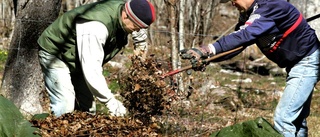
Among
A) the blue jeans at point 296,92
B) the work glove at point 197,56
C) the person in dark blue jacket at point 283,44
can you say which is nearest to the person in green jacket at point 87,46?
the work glove at point 197,56

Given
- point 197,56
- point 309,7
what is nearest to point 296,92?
point 197,56

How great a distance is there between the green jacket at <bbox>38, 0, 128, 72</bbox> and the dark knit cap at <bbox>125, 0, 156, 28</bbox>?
19 centimetres

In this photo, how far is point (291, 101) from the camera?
5.21 meters

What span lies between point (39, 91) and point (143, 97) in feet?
7.60

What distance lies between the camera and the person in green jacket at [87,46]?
4477 millimetres

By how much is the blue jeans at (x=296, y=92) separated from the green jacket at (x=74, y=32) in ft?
4.69

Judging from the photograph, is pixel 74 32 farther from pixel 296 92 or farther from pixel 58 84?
pixel 296 92

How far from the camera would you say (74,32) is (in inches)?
193

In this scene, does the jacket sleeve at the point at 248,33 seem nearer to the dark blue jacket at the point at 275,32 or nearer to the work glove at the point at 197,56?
the dark blue jacket at the point at 275,32

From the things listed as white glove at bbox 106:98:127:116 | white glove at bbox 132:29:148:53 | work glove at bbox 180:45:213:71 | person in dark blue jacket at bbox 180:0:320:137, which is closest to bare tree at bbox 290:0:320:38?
person in dark blue jacket at bbox 180:0:320:137

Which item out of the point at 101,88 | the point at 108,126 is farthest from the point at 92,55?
the point at 108,126

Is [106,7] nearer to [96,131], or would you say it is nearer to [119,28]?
[119,28]

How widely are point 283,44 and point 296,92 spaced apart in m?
0.42

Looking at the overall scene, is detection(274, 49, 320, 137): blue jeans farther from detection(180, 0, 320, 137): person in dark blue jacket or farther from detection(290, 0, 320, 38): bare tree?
detection(290, 0, 320, 38): bare tree
